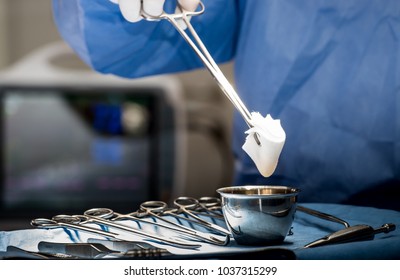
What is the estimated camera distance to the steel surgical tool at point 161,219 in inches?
15.5

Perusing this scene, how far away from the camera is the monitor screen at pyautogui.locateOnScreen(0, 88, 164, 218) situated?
1.62 metres

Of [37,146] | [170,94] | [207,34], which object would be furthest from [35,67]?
[207,34]

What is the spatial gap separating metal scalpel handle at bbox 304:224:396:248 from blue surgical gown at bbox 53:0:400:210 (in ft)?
0.50

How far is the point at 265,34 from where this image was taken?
2.15 feet

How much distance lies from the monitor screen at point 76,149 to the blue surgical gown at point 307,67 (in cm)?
94

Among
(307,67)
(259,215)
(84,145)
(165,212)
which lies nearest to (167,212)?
(165,212)

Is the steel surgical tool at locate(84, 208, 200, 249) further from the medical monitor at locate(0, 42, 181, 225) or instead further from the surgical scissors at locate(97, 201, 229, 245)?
the medical monitor at locate(0, 42, 181, 225)

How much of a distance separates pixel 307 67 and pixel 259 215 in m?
0.30

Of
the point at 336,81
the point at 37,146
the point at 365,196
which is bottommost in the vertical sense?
the point at 37,146

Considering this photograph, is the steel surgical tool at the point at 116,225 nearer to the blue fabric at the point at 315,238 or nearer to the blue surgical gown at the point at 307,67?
the blue fabric at the point at 315,238

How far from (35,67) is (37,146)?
9.2 inches

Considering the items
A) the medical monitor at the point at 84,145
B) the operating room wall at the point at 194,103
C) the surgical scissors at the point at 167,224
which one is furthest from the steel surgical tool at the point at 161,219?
the operating room wall at the point at 194,103
